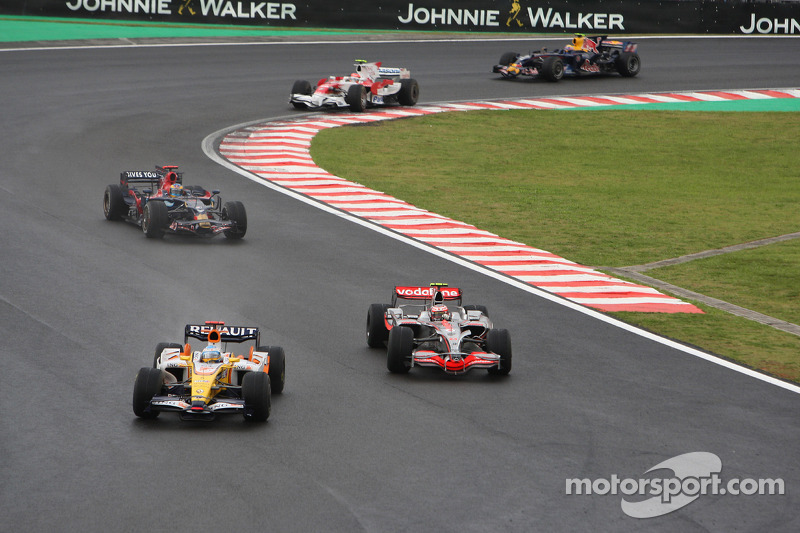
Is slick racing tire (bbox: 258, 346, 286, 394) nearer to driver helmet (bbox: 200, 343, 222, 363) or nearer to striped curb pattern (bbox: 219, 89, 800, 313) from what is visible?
driver helmet (bbox: 200, 343, 222, 363)

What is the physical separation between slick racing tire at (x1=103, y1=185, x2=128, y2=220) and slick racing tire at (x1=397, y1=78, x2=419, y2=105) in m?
15.8

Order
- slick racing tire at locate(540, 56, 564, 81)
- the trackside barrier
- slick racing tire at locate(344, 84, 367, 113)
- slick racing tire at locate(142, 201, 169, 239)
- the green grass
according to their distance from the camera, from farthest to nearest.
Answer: the trackside barrier
slick racing tire at locate(540, 56, 564, 81)
slick racing tire at locate(344, 84, 367, 113)
slick racing tire at locate(142, 201, 169, 239)
the green grass

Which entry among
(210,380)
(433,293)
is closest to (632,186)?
(433,293)

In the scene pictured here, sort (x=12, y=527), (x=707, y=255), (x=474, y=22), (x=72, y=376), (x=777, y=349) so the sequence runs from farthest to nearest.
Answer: (x=474, y=22) < (x=707, y=255) < (x=777, y=349) < (x=72, y=376) < (x=12, y=527)

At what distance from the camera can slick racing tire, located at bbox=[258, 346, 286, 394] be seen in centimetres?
1262

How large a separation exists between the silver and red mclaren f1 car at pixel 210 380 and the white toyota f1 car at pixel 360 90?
2230cm

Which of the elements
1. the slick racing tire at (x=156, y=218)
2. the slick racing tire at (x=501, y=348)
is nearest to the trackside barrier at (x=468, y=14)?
the slick racing tire at (x=156, y=218)

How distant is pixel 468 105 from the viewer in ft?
121

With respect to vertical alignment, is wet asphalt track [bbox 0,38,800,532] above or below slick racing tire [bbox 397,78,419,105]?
below

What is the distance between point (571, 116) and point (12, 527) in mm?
29079

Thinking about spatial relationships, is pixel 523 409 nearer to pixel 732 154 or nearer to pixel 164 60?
pixel 732 154

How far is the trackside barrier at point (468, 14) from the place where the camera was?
46.6 metres

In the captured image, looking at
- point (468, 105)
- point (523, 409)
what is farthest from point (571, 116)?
point (523, 409)

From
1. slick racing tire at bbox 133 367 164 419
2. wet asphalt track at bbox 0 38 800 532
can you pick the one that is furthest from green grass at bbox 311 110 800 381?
slick racing tire at bbox 133 367 164 419
